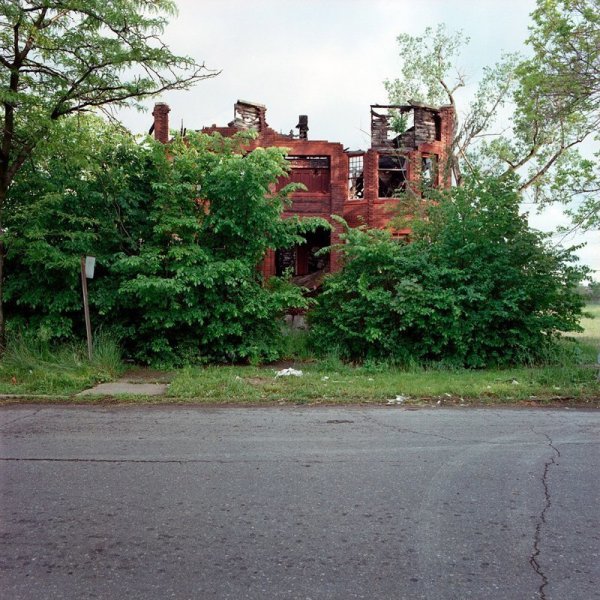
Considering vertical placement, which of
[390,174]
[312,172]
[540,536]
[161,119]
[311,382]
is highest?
[161,119]

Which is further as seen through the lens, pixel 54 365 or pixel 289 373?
pixel 289 373

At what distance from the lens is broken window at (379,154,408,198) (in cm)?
2656

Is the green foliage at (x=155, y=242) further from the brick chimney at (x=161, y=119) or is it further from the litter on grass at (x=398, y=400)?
the brick chimney at (x=161, y=119)

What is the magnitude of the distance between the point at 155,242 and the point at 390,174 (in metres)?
18.3

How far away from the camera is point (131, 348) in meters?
11.8

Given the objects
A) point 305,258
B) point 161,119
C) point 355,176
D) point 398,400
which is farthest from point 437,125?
point 398,400

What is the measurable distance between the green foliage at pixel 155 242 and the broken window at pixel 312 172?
43.1ft

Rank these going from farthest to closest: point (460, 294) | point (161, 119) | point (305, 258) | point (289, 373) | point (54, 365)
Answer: point (305, 258) → point (161, 119) → point (460, 294) → point (289, 373) → point (54, 365)

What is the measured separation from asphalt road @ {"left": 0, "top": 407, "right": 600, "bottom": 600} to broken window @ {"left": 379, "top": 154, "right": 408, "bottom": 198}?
70.6ft

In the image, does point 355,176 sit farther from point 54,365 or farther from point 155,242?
point 54,365

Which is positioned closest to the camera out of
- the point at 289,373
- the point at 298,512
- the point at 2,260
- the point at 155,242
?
the point at 298,512

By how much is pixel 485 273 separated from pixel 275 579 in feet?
32.9

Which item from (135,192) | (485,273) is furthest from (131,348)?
(485,273)

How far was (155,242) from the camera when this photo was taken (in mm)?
11617
